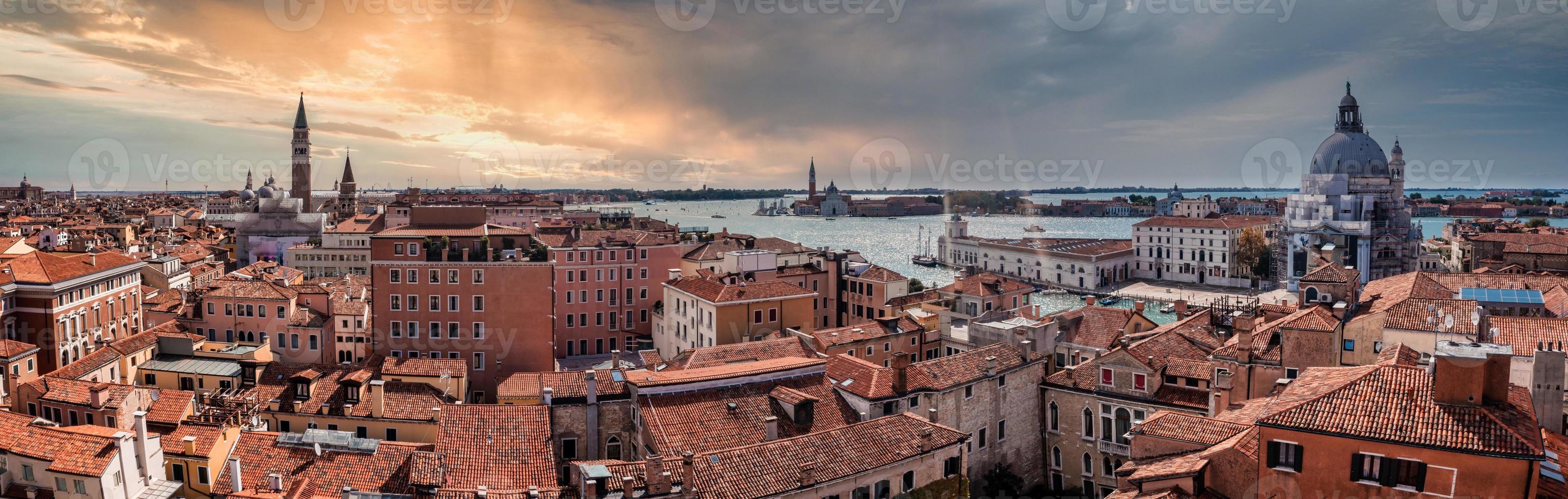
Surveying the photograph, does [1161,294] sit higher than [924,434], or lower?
lower

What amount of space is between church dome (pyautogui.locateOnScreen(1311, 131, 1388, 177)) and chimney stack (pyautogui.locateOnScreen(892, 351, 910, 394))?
41647 millimetres

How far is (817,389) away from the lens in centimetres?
1283

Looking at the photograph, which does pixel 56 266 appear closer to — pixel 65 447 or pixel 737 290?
pixel 65 447

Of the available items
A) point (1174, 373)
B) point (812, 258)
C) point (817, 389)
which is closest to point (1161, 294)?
point (812, 258)

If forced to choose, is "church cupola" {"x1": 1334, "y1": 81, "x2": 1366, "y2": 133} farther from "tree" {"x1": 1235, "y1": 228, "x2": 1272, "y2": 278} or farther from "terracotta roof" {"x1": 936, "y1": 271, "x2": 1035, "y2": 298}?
"terracotta roof" {"x1": 936, "y1": 271, "x2": 1035, "y2": 298}

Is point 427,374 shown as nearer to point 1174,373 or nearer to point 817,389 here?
point 817,389

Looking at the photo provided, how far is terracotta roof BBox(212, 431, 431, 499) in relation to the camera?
11141mm

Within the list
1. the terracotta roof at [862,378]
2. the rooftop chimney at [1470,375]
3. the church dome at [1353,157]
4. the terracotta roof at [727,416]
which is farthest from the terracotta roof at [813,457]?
the church dome at [1353,157]

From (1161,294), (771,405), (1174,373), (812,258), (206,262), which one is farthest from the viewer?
(1161,294)

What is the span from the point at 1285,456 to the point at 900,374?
6328mm

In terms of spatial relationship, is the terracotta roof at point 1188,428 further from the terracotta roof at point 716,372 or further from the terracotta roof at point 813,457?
the terracotta roof at point 716,372

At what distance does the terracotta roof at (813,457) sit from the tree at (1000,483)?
13.6ft

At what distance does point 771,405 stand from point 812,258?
18.4m

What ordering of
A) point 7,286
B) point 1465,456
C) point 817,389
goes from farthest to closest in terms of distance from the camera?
point 7,286, point 817,389, point 1465,456
